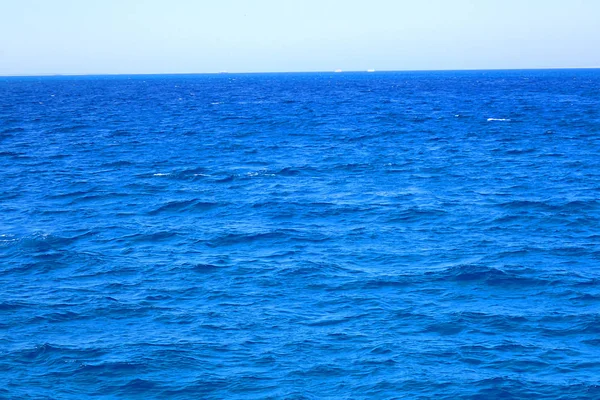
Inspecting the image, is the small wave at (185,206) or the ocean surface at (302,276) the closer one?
the ocean surface at (302,276)

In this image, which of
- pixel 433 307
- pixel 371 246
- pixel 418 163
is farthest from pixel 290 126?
pixel 433 307

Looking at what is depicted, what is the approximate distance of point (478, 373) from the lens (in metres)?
15.1

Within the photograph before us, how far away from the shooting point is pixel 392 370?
50.4 ft

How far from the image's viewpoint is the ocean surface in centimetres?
Answer: 1523

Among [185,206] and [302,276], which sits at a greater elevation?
[185,206]

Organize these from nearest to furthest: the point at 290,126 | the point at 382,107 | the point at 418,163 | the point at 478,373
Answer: the point at 478,373
the point at 418,163
the point at 290,126
the point at 382,107

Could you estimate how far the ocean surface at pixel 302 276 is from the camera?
15.2 metres

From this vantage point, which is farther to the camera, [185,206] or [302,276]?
[185,206]

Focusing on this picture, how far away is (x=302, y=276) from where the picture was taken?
21766mm

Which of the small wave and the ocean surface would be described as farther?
the small wave

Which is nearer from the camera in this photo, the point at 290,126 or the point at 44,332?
the point at 44,332

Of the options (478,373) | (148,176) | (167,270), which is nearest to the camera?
(478,373)

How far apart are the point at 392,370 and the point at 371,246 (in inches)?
394

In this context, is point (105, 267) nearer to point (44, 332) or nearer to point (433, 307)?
point (44, 332)
